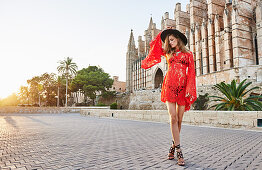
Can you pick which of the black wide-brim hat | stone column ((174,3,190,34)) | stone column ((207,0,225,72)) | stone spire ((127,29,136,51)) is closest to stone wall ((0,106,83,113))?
stone column ((207,0,225,72))

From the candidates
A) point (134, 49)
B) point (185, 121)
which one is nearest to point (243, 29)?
point (185, 121)

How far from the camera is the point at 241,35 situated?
22109 millimetres

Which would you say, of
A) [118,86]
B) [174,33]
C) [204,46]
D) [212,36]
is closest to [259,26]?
[212,36]

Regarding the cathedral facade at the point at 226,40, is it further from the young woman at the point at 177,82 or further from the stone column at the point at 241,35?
the young woman at the point at 177,82

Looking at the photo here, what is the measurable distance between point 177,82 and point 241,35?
24629 millimetres

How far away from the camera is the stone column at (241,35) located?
21.6m

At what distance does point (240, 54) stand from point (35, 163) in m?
25.2

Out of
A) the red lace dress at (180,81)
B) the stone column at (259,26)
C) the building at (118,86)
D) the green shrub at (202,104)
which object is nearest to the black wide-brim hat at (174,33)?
the red lace dress at (180,81)

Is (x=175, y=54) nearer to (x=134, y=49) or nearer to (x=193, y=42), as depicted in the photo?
(x=193, y=42)

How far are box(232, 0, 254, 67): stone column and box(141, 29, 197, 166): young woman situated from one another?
→ 73.2 feet

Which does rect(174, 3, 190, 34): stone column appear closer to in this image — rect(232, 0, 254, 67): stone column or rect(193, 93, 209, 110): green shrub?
rect(232, 0, 254, 67): stone column

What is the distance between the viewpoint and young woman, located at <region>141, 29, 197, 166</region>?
8.54ft

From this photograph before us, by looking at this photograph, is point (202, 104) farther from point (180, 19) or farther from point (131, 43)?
point (131, 43)

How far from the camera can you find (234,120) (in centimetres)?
641
